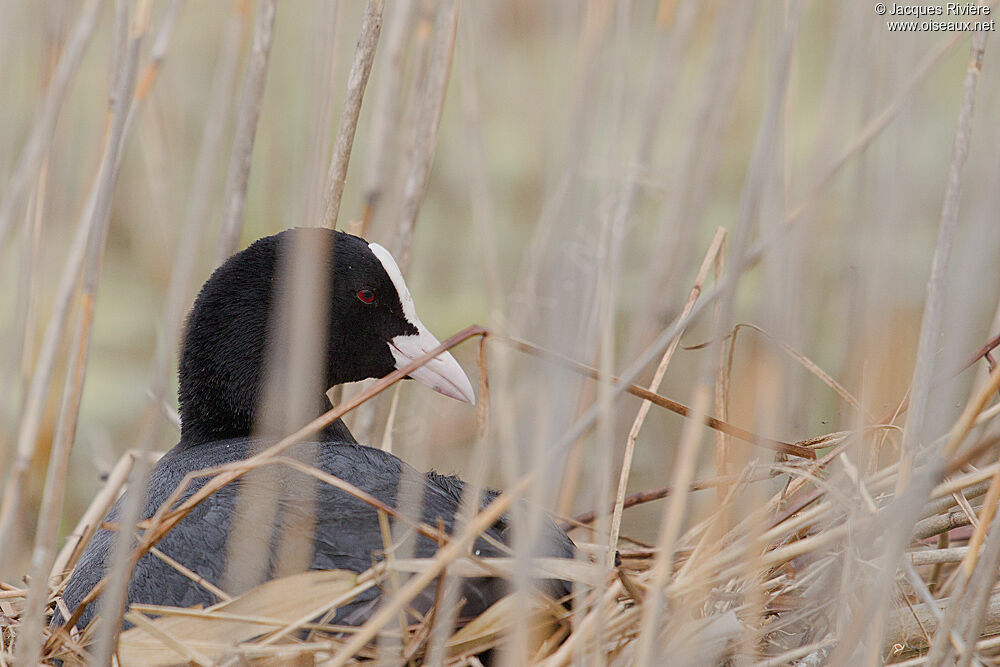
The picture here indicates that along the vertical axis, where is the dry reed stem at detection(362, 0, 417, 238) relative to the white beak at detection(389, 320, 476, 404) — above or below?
above

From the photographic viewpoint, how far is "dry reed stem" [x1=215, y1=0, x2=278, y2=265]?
4.23 ft

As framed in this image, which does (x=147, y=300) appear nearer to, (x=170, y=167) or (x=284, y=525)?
(x=170, y=167)

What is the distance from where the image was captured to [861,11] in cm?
103

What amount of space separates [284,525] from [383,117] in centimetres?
69

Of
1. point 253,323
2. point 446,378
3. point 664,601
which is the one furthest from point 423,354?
point 664,601

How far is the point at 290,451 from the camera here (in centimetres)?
120

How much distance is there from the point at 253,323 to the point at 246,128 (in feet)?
0.86

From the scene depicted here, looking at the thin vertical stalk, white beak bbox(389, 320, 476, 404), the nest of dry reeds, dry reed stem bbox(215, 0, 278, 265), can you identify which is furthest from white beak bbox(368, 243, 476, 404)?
the thin vertical stalk

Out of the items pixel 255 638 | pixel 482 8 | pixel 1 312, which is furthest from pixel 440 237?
pixel 255 638

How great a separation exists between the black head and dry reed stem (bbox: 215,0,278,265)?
0.36 ft

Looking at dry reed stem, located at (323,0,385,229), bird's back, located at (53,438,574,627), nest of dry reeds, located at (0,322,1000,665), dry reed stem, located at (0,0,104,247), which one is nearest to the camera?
nest of dry reeds, located at (0,322,1000,665)

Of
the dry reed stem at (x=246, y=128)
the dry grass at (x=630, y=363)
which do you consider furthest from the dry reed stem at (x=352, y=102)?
the dry reed stem at (x=246, y=128)

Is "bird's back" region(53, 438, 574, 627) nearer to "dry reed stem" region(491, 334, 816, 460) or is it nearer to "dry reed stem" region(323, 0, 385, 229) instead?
"dry reed stem" region(491, 334, 816, 460)

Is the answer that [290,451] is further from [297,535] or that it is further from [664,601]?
[664,601]
